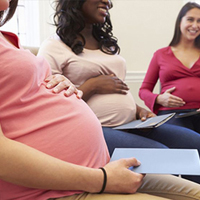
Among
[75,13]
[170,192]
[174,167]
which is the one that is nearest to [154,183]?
[170,192]

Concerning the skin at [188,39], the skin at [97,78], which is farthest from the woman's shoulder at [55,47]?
the skin at [188,39]

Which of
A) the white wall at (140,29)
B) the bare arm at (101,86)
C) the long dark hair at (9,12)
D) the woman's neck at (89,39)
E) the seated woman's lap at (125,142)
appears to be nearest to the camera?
the long dark hair at (9,12)

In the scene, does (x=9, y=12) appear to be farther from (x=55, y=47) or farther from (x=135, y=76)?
(x=135, y=76)

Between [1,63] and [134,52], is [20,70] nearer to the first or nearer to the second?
[1,63]

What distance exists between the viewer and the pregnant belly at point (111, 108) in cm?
131

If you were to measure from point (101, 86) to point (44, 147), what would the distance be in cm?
66

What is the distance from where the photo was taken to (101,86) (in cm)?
132

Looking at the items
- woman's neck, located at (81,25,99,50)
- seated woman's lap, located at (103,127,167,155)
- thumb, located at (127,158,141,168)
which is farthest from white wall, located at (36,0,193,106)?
thumb, located at (127,158,141,168)

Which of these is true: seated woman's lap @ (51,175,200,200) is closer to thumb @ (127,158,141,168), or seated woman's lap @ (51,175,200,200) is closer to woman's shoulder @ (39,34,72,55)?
thumb @ (127,158,141,168)

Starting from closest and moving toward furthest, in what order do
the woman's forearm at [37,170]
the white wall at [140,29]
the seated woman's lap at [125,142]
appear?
the woman's forearm at [37,170] → the seated woman's lap at [125,142] → the white wall at [140,29]

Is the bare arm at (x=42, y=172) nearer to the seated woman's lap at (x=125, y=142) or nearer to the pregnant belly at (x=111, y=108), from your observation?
the seated woman's lap at (x=125, y=142)

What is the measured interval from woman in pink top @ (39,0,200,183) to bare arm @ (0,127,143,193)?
1.66 ft

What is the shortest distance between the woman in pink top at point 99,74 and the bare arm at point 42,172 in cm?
51

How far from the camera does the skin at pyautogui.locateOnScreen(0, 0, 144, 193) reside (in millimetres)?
621
